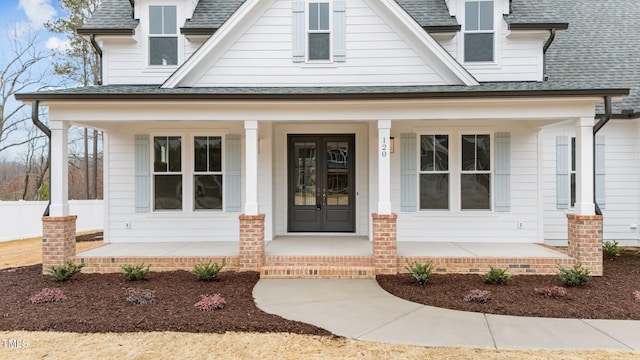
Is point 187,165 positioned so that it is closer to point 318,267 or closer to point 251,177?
point 251,177

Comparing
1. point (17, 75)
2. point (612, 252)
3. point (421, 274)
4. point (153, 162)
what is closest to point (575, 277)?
point (421, 274)

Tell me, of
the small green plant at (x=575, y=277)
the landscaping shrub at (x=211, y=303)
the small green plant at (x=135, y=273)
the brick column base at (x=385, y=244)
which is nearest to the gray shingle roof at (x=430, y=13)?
the brick column base at (x=385, y=244)

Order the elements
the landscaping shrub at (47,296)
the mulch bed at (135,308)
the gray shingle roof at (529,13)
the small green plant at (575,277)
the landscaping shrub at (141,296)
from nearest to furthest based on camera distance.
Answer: the mulch bed at (135,308), the landscaping shrub at (141,296), the landscaping shrub at (47,296), the small green plant at (575,277), the gray shingle roof at (529,13)

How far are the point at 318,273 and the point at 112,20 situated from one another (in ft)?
26.7

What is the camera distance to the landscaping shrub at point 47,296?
569cm

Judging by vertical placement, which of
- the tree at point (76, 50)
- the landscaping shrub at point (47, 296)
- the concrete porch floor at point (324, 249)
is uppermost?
the tree at point (76, 50)

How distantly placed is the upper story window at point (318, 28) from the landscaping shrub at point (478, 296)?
19.3 ft

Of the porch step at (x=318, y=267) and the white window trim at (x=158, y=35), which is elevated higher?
the white window trim at (x=158, y=35)

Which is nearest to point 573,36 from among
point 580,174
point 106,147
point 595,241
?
point 580,174

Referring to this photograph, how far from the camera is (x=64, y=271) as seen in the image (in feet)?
22.0

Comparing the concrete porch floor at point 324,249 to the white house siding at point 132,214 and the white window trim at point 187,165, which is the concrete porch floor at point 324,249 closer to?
the white house siding at point 132,214

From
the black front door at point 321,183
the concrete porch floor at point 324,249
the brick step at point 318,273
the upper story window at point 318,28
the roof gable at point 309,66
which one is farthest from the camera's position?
the black front door at point 321,183

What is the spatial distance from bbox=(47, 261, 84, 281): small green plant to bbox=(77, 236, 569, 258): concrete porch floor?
602mm

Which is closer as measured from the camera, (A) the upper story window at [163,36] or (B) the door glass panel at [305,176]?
(A) the upper story window at [163,36]
